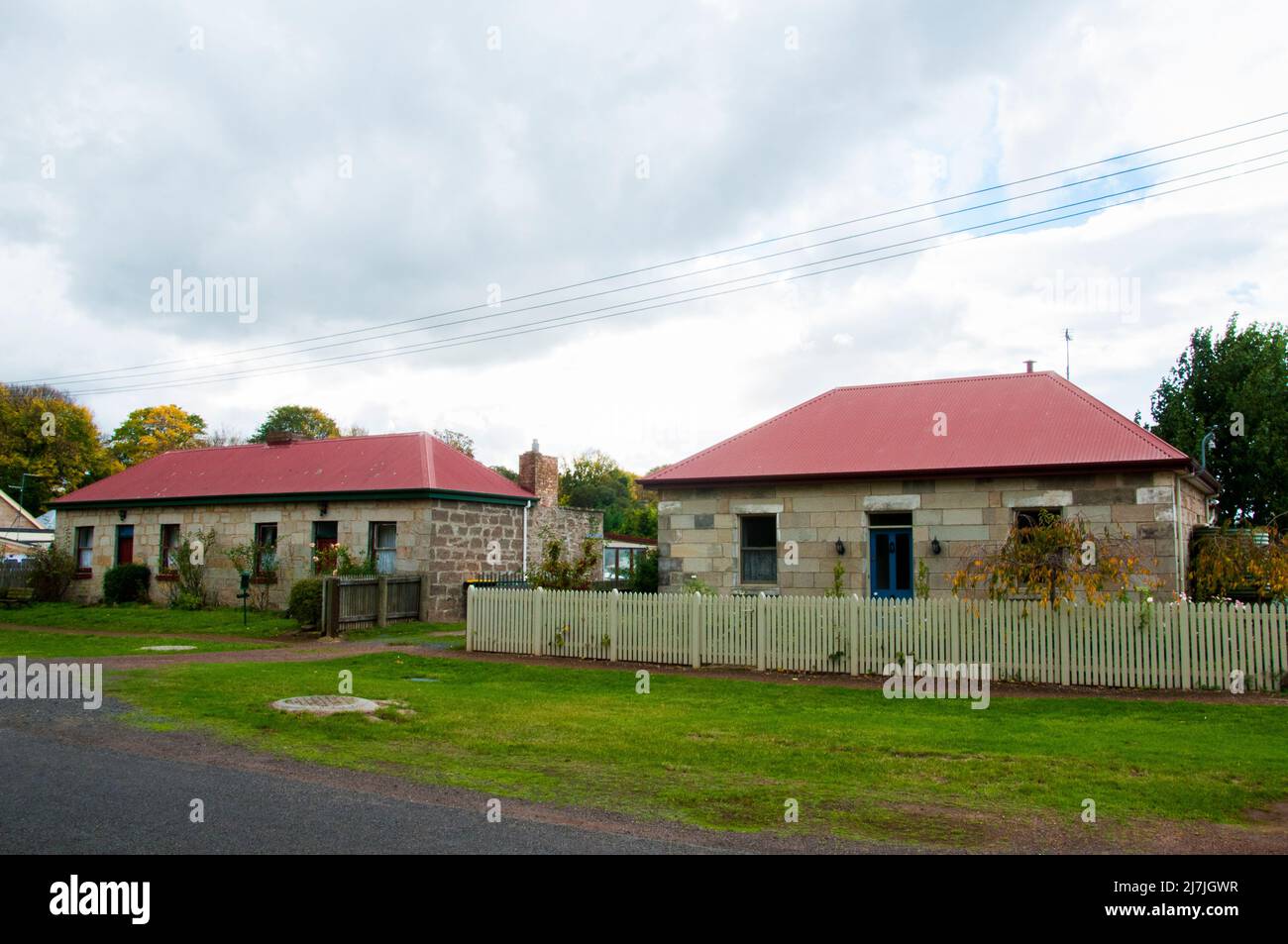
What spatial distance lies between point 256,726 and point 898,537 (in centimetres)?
1245

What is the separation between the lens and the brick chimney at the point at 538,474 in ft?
91.7

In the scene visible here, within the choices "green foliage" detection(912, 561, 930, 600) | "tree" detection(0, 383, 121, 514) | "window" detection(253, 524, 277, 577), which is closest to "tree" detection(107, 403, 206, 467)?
"tree" detection(0, 383, 121, 514)

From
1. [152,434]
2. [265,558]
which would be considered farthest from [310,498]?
[152,434]

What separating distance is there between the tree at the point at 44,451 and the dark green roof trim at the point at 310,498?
3406 centimetres

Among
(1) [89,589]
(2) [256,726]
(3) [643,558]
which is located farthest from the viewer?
(1) [89,589]

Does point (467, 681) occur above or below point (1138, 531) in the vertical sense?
below

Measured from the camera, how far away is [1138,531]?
652 inches

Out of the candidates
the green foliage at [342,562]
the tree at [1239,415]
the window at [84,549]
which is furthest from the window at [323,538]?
the tree at [1239,415]

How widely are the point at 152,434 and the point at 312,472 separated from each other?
44760 millimetres

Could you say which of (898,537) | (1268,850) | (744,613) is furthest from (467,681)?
(1268,850)

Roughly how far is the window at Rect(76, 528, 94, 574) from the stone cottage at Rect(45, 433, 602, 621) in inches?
1.7

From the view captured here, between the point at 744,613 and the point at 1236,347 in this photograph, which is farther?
the point at 1236,347

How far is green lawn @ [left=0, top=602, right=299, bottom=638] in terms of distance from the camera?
2247 centimetres
